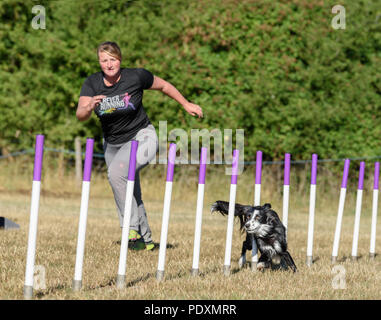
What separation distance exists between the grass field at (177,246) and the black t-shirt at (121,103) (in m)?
1.25

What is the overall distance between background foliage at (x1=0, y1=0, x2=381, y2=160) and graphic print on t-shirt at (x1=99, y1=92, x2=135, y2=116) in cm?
748

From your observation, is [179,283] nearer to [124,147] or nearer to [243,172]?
[124,147]

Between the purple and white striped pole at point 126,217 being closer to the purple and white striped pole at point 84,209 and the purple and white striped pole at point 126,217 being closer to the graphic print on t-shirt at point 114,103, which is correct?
the purple and white striped pole at point 84,209

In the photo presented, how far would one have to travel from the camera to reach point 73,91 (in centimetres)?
1384

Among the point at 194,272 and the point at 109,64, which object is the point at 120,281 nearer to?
the point at 194,272

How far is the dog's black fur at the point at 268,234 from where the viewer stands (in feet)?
19.0

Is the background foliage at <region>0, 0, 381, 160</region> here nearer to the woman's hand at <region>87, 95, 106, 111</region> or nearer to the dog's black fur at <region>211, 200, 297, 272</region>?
the dog's black fur at <region>211, 200, 297, 272</region>

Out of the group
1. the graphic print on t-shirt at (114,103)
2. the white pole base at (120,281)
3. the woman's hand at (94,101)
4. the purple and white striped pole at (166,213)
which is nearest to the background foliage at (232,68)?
the graphic print on t-shirt at (114,103)

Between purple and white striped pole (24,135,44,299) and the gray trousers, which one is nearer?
purple and white striped pole (24,135,44,299)

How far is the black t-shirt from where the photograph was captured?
19.9 ft

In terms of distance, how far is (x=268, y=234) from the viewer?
229 inches

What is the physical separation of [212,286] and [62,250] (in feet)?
7.69

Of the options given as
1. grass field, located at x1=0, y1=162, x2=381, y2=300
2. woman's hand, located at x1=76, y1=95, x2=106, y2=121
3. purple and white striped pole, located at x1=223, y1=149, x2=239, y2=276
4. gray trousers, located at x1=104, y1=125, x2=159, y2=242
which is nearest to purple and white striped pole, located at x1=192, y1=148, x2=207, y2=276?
grass field, located at x1=0, y1=162, x2=381, y2=300
